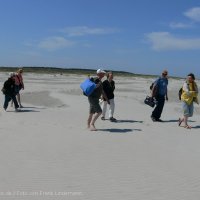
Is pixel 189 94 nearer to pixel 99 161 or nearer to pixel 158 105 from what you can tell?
pixel 158 105

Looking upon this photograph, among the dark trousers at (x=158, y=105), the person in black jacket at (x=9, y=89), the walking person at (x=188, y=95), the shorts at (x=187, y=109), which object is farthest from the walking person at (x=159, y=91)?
the person in black jacket at (x=9, y=89)

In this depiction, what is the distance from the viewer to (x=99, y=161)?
8062mm

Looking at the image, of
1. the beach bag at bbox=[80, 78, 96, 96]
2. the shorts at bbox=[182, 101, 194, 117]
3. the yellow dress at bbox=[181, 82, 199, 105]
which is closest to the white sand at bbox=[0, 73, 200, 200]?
the shorts at bbox=[182, 101, 194, 117]

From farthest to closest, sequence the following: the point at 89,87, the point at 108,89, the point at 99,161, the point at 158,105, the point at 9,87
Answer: the point at 9,87, the point at 158,105, the point at 108,89, the point at 89,87, the point at 99,161

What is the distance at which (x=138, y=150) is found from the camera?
9203 mm

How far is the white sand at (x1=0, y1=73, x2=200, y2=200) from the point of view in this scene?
6.27m

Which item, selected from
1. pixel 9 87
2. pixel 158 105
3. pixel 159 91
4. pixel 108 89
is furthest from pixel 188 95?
pixel 9 87

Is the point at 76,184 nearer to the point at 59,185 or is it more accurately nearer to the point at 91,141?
the point at 59,185

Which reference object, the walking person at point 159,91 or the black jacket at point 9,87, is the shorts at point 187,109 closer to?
the walking person at point 159,91

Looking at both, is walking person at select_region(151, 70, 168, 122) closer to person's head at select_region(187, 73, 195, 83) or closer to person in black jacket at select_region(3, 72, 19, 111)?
person's head at select_region(187, 73, 195, 83)

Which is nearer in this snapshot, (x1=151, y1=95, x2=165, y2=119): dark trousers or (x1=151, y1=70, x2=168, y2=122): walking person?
(x1=151, y1=70, x2=168, y2=122): walking person

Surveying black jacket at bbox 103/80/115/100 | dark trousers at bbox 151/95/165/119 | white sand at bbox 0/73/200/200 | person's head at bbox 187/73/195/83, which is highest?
Result: person's head at bbox 187/73/195/83

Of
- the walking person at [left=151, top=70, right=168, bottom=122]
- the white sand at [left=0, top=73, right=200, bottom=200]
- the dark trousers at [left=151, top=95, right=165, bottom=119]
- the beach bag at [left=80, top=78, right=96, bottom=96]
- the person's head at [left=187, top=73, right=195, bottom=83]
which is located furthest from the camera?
the dark trousers at [left=151, top=95, right=165, bottom=119]

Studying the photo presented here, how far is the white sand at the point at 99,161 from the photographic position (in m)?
6.27
